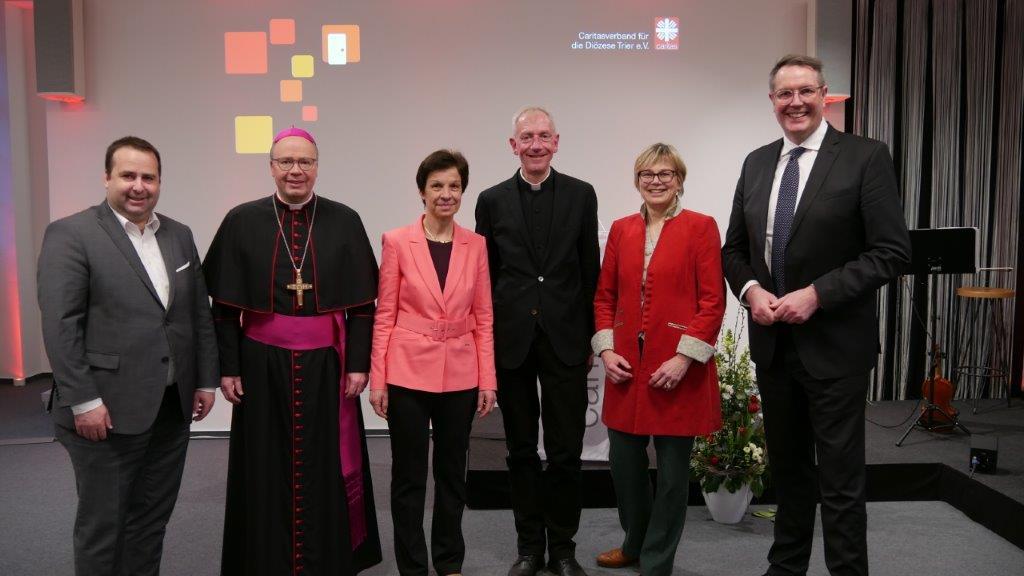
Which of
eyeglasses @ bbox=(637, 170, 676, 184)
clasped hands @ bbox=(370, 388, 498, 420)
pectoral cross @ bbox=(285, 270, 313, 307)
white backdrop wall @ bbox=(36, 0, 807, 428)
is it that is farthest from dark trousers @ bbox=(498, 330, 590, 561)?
white backdrop wall @ bbox=(36, 0, 807, 428)

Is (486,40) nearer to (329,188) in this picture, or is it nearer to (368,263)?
(329,188)

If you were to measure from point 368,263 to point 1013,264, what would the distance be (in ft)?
18.0

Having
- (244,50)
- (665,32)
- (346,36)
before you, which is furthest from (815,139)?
(244,50)

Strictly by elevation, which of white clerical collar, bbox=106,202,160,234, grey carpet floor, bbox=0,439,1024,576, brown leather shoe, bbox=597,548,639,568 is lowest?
grey carpet floor, bbox=0,439,1024,576

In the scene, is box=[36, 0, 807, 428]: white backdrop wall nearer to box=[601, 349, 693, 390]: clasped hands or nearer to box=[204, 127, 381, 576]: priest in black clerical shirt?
box=[204, 127, 381, 576]: priest in black clerical shirt

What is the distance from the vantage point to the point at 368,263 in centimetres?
283

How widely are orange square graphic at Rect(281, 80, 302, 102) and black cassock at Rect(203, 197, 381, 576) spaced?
8.79 feet

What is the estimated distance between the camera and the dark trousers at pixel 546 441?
2957 mm

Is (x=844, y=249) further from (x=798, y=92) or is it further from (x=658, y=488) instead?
(x=658, y=488)

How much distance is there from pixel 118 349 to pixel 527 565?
5.63ft

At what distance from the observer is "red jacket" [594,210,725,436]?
9.22ft

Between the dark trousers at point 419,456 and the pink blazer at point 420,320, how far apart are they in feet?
0.25

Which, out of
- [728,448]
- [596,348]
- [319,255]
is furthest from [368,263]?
[728,448]

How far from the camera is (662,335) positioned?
2.83m
